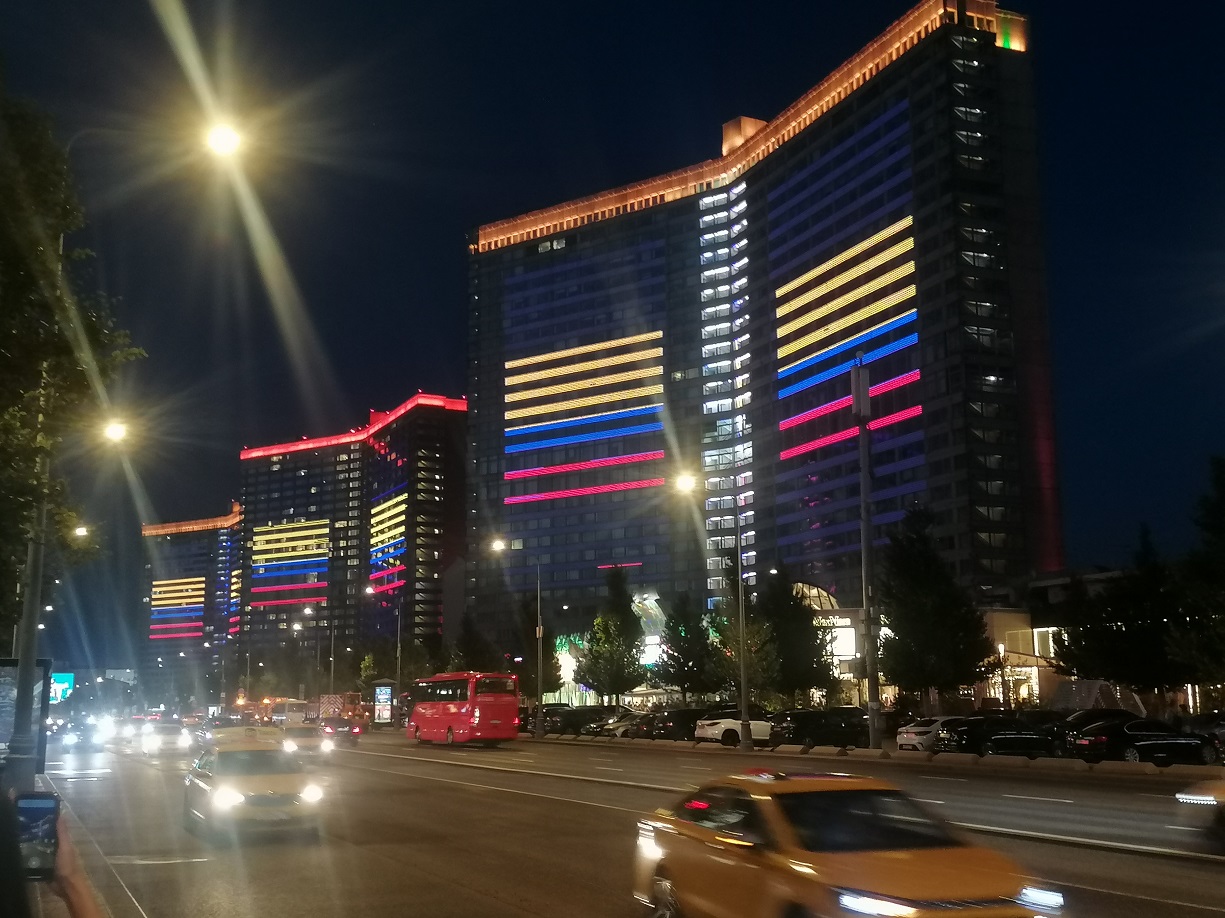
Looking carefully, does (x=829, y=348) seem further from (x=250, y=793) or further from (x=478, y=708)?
(x=250, y=793)

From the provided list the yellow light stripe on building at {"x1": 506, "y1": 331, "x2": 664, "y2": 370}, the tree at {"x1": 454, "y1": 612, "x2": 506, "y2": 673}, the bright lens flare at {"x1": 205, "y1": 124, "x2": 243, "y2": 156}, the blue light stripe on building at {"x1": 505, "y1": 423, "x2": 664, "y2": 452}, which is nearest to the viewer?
the bright lens flare at {"x1": 205, "y1": 124, "x2": 243, "y2": 156}

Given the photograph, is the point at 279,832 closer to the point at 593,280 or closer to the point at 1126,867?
the point at 1126,867

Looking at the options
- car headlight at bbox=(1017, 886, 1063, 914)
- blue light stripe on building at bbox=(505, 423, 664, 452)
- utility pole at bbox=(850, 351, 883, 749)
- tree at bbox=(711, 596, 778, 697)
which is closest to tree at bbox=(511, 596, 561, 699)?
tree at bbox=(711, 596, 778, 697)

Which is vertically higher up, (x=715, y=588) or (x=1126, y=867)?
(x=715, y=588)

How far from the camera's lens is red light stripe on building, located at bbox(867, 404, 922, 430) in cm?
12388

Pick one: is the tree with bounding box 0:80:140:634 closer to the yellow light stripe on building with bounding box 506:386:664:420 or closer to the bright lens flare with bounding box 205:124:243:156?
the bright lens flare with bounding box 205:124:243:156

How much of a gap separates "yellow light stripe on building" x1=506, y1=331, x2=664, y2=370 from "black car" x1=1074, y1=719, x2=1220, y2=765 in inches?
5393

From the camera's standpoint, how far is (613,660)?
79.0m

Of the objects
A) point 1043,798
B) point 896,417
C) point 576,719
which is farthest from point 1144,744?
point 896,417

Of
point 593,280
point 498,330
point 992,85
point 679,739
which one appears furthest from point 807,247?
point 679,739

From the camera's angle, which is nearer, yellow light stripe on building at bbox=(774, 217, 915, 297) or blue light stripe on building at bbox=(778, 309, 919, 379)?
blue light stripe on building at bbox=(778, 309, 919, 379)

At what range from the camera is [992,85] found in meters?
125

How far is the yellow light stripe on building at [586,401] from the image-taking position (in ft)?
555

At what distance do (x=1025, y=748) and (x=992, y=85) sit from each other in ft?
337
